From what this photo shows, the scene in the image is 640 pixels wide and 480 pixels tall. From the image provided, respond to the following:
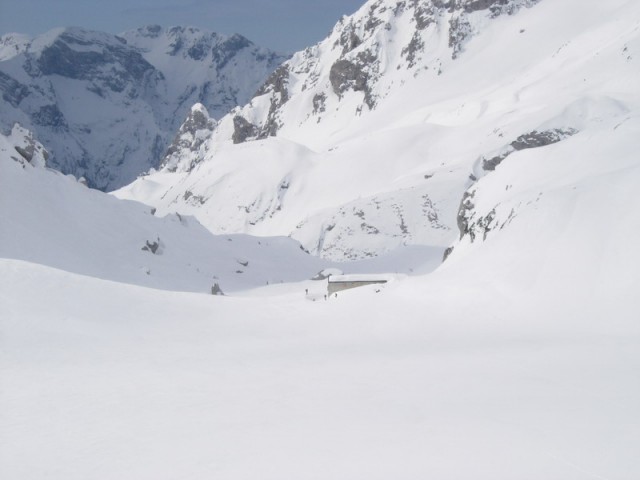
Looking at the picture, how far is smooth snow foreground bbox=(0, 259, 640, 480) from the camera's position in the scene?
7.98 m

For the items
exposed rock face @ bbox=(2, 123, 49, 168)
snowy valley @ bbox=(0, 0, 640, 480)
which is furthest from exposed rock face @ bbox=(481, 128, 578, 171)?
exposed rock face @ bbox=(2, 123, 49, 168)

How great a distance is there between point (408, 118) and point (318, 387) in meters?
93.0

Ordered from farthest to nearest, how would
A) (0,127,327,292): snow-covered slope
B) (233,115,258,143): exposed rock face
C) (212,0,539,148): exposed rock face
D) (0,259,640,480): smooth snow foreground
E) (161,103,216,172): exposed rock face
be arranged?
(161,103,216,172): exposed rock face, (233,115,258,143): exposed rock face, (212,0,539,148): exposed rock face, (0,127,327,292): snow-covered slope, (0,259,640,480): smooth snow foreground

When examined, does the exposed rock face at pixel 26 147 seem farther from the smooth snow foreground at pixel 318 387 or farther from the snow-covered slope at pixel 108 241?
Answer: the smooth snow foreground at pixel 318 387

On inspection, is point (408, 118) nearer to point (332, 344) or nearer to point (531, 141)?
point (531, 141)

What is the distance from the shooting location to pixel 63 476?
316 inches

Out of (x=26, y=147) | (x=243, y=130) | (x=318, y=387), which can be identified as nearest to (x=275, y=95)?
Answer: (x=243, y=130)

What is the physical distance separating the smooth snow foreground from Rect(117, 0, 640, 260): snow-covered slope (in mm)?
13019

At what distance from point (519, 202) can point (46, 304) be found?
43.3 feet

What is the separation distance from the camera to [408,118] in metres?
100

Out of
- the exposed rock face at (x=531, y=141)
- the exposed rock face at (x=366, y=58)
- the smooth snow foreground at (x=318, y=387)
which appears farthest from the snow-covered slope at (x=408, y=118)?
the smooth snow foreground at (x=318, y=387)

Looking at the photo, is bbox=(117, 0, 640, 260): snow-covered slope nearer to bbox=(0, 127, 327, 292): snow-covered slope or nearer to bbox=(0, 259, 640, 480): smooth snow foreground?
bbox=(0, 259, 640, 480): smooth snow foreground

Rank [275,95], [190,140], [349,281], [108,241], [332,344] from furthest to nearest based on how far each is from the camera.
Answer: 1. [190,140]
2. [275,95]
3. [108,241]
4. [349,281]
5. [332,344]

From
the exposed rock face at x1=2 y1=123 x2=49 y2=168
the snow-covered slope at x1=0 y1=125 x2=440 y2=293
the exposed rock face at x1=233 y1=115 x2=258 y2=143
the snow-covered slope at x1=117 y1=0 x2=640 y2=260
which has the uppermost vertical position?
the exposed rock face at x1=233 y1=115 x2=258 y2=143
